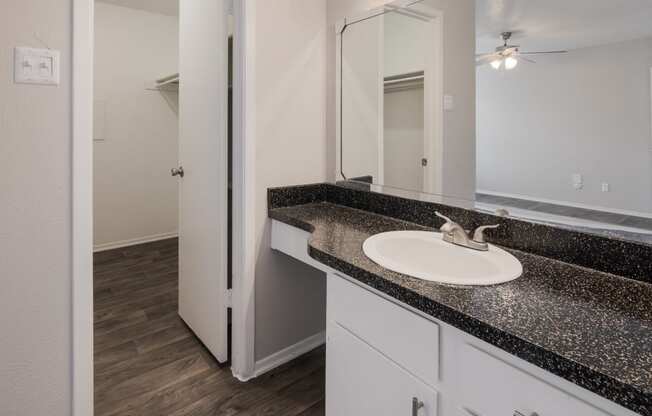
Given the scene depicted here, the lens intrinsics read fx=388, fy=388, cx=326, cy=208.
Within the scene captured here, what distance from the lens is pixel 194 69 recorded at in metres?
2.01

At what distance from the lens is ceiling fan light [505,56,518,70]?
1224 millimetres

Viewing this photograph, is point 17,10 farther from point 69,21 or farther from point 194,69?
point 194,69

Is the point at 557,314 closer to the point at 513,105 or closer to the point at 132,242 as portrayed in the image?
the point at 513,105

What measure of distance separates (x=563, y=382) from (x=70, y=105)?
1.46m

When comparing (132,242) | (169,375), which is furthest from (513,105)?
(132,242)

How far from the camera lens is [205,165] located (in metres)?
1.92

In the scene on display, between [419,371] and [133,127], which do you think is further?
[133,127]

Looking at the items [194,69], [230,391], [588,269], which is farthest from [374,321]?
[194,69]

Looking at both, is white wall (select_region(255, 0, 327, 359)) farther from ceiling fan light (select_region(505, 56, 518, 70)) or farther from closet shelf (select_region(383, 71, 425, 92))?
ceiling fan light (select_region(505, 56, 518, 70))

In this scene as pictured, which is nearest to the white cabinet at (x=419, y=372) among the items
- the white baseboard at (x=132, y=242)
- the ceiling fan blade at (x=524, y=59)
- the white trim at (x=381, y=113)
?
the white trim at (x=381, y=113)

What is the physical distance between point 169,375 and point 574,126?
1886mm

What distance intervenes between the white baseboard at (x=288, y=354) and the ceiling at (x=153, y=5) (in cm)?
331

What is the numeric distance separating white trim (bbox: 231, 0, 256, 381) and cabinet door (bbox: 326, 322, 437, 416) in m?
0.63

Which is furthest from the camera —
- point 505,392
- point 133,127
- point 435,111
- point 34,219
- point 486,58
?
point 133,127
